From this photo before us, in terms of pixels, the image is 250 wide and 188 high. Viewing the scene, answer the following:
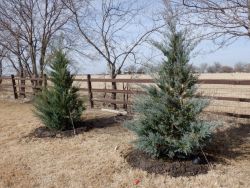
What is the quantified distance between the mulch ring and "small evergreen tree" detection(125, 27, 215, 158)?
13cm

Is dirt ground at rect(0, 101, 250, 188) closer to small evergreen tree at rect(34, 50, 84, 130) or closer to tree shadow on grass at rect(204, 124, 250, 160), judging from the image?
tree shadow on grass at rect(204, 124, 250, 160)

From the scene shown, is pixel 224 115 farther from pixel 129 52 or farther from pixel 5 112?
pixel 5 112

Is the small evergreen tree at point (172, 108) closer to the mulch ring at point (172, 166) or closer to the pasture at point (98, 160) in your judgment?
the mulch ring at point (172, 166)

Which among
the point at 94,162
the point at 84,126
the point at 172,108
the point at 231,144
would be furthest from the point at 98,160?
the point at 84,126

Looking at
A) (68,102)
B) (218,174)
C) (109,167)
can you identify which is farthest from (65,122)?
(218,174)

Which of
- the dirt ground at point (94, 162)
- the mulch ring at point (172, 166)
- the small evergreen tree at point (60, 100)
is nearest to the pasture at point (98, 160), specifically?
the dirt ground at point (94, 162)

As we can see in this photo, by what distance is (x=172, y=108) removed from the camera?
20.2 feet

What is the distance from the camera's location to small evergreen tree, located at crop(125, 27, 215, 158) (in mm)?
6004

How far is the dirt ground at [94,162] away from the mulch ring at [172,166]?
130 mm

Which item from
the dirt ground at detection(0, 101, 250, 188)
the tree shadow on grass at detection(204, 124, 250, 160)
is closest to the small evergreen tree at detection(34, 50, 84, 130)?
the dirt ground at detection(0, 101, 250, 188)

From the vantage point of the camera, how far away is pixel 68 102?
938 cm

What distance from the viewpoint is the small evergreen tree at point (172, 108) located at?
6004 millimetres

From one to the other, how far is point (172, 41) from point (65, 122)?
428cm

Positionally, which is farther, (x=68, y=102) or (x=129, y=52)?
(x=129, y=52)
